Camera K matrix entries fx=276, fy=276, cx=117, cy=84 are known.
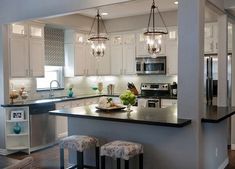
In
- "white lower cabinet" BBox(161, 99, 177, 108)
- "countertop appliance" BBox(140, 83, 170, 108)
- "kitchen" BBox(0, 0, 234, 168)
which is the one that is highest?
"kitchen" BBox(0, 0, 234, 168)

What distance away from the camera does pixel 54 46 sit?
6988 mm

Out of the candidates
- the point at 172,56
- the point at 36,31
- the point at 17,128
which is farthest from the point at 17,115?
the point at 172,56

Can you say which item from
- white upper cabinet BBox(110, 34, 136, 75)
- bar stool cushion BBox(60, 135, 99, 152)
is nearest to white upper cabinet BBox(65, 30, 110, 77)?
white upper cabinet BBox(110, 34, 136, 75)

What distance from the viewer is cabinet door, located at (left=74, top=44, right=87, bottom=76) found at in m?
7.20

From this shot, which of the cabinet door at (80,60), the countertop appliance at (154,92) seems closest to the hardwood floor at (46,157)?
the cabinet door at (80,60)

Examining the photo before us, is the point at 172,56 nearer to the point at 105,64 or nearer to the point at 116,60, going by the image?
the point at 116,60

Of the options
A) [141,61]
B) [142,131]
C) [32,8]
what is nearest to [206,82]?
[141,61]

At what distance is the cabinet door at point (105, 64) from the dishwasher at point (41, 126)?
7.40 ft

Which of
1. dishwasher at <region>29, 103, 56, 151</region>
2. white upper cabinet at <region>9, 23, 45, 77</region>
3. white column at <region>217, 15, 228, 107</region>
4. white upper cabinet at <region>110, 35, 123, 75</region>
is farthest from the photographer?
white upper cabinet at <region>110, 35, 123, 75</region>

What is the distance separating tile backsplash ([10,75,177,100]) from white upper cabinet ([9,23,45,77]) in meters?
0.37

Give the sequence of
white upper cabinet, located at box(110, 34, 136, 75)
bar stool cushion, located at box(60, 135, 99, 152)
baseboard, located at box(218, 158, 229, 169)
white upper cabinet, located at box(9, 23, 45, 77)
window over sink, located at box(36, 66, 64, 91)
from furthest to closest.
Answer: white upper cabinet, located at box(110, 34, 136, 75) < window over sink, located at box(36, 66, 64, 91) < white upper cabinet, located at box(9, 23, 45, 77) < baseboard, located at box(218, 158, 229, 169) < bar stool cushion, located at box(60, 135, 99, 152)

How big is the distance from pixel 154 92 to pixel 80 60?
6.98 feet

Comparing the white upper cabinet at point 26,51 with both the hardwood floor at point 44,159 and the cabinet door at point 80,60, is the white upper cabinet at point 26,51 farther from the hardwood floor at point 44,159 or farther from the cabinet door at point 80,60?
the hardwood floor at point 44,159

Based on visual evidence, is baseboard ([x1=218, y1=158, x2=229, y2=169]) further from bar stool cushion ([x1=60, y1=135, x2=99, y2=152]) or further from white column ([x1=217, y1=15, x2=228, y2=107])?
bar stool cushion ([x1=60, y1=135, x2=99, y2=152])
